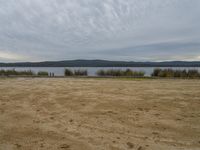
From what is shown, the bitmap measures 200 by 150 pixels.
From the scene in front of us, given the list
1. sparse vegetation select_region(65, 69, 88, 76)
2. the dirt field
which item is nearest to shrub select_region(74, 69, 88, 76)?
sparse vegetation select_region(65, 69, 88, 76)

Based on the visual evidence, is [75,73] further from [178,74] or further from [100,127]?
[100,127]

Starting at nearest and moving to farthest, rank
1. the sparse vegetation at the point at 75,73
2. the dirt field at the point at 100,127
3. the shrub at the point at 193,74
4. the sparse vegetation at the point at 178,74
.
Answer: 1. the dirt field at the point at 100,127
2. the shrub at the point at 193,74
3. the sparse vegetation at the point at 178,74
4. the sparse vegetation at the point at 75,73

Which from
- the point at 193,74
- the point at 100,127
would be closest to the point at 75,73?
the point at 193,74

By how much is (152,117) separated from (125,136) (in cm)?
148

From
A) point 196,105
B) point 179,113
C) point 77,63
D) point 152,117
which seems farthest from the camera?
point 77,63

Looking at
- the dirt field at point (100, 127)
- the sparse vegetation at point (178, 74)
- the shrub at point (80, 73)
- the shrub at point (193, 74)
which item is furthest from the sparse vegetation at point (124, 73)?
the dirt field at point (100, 127)

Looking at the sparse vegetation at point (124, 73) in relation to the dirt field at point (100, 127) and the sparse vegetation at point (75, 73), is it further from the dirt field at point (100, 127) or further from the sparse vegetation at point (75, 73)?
the dirt field at point (100, 127)

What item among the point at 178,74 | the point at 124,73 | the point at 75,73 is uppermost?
the point at 178,74

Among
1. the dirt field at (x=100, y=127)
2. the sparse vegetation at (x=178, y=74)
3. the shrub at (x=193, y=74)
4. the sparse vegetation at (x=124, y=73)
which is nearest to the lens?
the dirt field at (x=100, y=127)

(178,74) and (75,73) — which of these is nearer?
(178,74)

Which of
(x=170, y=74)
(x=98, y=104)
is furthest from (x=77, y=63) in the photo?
(x=98, y=104)

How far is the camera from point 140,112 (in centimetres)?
532

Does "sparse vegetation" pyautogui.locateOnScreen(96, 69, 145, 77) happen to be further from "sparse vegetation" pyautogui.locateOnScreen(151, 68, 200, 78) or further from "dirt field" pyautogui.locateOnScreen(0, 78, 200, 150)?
"dirt field" pyautogui.locateOnScreen(0, 78, 200, 150)

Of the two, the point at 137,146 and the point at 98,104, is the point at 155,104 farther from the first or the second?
the point at 137,146
